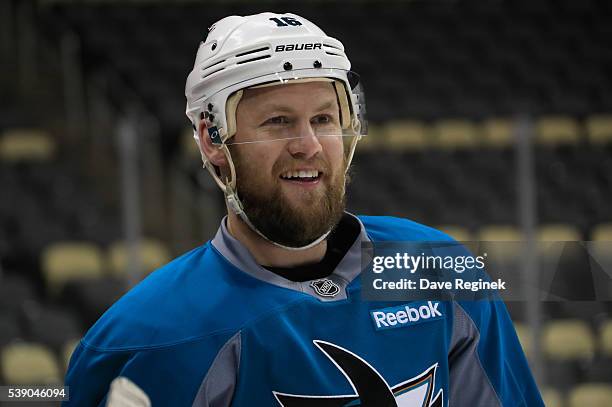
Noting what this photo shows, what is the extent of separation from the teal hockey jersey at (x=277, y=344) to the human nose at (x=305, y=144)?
16 cm

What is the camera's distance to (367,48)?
880cm

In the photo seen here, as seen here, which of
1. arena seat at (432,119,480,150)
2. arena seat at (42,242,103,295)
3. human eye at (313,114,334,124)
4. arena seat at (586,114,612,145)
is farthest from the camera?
arena seat at (432,119,480,150)

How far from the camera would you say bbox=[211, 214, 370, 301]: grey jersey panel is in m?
1.42

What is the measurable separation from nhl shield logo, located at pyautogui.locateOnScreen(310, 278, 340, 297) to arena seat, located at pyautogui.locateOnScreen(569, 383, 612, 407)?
1.67 m

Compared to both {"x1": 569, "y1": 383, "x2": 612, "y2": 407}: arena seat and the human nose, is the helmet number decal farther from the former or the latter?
{"x1": 569, "y1": 383, "x2": 612, "y2": 407}: arena seat

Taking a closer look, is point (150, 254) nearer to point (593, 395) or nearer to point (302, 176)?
point (593, 395)

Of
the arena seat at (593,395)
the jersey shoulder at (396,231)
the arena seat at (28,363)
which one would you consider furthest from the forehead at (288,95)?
the arena seat at (28,363)

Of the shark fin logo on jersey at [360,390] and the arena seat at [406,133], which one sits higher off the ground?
the arena seat at [406,133]

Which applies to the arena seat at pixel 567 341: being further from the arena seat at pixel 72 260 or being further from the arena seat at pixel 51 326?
the arena seat at pixel 72 260

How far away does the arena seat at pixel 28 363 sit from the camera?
11.4 ft

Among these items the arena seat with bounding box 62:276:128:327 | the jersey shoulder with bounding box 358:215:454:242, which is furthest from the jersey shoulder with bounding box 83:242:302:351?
the arena seat with bounding box 62:276:128:327

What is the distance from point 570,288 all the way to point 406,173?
3947 mm

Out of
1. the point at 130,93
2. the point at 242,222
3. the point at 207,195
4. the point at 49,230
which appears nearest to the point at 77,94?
the point at 130,93

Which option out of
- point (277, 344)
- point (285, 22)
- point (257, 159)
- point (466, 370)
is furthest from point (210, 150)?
point (466, 370)
